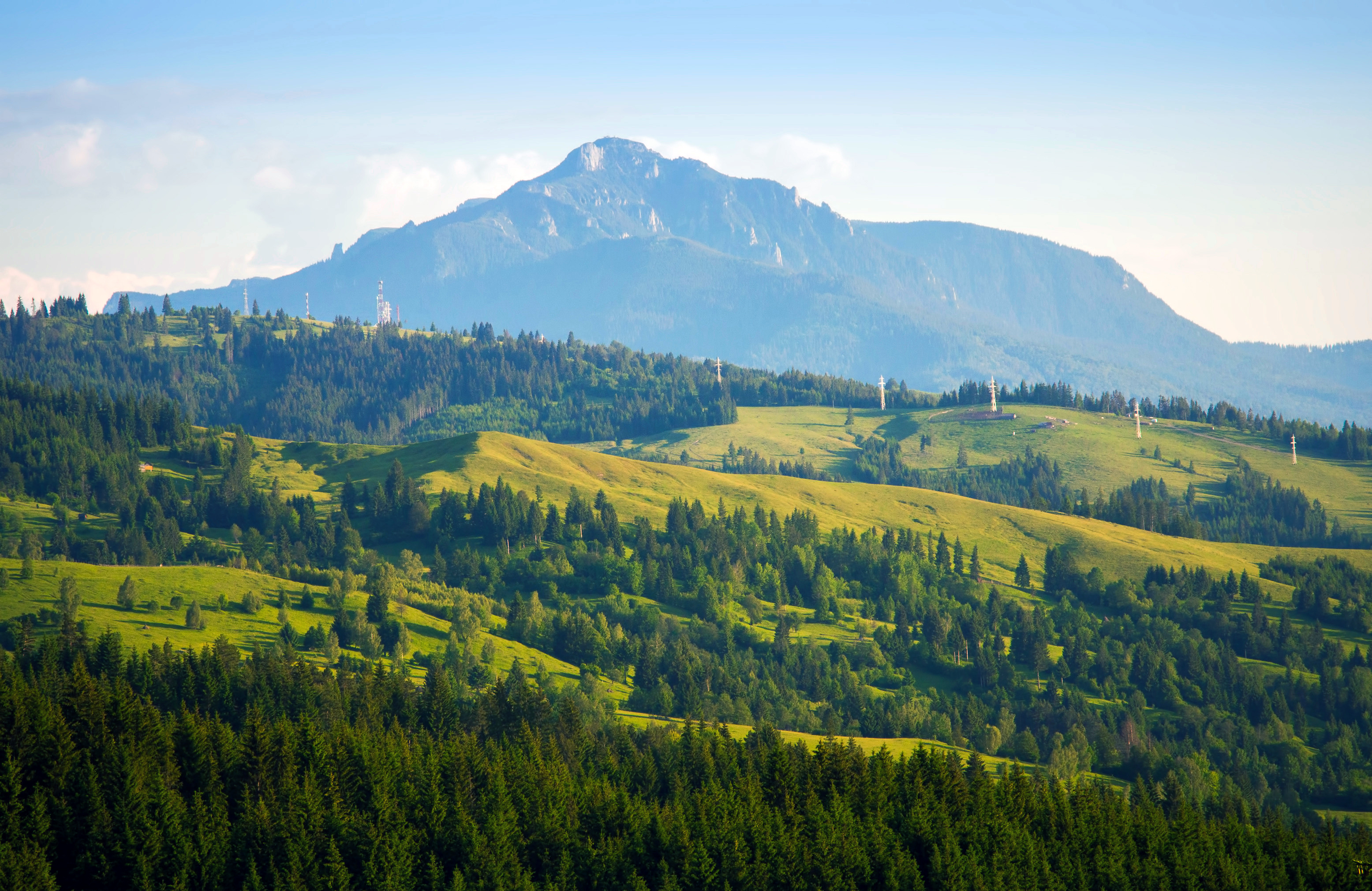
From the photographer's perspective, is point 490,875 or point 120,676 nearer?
point 490,875

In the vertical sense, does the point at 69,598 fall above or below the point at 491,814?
above

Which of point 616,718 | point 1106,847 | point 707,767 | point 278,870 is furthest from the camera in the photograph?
point 616,718

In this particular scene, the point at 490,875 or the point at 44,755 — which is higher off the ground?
the point at 44,755

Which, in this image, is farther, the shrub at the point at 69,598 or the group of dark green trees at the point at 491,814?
the shrub at the point at 69,598

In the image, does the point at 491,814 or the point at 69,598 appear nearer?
the point at 491,814

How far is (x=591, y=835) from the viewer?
401 feet

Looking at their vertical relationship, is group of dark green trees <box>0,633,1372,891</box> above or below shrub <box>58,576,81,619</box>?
below

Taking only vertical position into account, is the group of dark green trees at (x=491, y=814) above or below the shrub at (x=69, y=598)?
below

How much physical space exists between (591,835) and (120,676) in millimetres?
58878

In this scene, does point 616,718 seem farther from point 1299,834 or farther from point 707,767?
point 1299,834

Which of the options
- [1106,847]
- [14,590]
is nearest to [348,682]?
[14,590]

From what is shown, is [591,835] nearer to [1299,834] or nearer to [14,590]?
[1299,834]

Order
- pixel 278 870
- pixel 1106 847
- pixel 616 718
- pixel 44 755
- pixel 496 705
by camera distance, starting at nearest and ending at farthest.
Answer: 1. pixel 278 870
2. pixel 44 755
3. pixel 1106 847
4. pixel 496 705
5. pixel 616 718

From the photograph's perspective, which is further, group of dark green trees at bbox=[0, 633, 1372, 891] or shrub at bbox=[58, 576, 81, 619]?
shrub at bbox=[58, 576, 81, 619]
